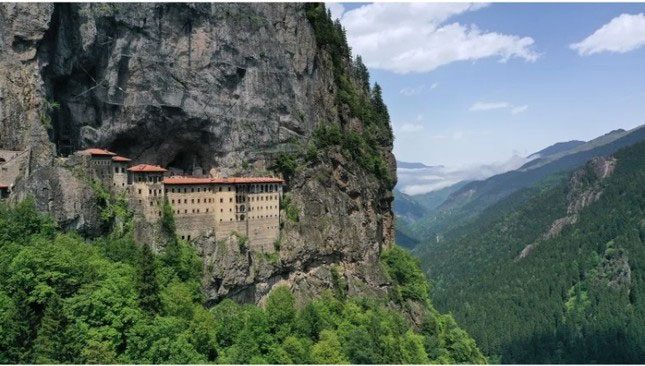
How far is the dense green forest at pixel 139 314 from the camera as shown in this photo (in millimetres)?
52156

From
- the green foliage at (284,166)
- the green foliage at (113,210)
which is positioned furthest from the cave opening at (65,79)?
the green foliage at (284,166)

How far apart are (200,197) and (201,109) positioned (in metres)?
12.5

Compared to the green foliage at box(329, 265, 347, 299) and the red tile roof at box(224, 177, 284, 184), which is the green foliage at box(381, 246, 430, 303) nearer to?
the green foliage at box(329, 265, 347, 299)

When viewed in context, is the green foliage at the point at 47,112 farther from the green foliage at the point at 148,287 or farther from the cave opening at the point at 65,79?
the green foliage at the point at 148,287

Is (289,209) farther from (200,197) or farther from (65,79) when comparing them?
(65,79)

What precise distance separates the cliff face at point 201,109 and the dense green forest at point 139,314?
3.25m

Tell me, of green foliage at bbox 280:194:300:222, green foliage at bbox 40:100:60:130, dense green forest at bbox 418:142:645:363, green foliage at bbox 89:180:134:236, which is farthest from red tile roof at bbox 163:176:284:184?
dense green forest at bbox 418:142:645:363

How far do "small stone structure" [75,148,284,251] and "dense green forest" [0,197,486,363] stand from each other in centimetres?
232

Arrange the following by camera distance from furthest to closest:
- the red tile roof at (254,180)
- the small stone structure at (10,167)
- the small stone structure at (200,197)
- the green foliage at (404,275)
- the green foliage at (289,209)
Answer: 1. the green foliage at (404,275)
2. the green foliage at (289,209)
3. the red tile roof at (254,180)
4. the small stone structure at (200,197)
5. the small stone structure at (10,167)

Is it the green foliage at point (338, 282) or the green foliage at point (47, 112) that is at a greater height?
the green foliage at point (47, 112)

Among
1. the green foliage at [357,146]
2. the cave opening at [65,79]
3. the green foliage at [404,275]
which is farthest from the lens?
the green foliage at [404,275]

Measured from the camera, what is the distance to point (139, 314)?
56969 millimetres

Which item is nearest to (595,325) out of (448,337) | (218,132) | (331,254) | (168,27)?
(448,337)

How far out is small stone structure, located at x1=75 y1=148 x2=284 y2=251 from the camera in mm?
68250
